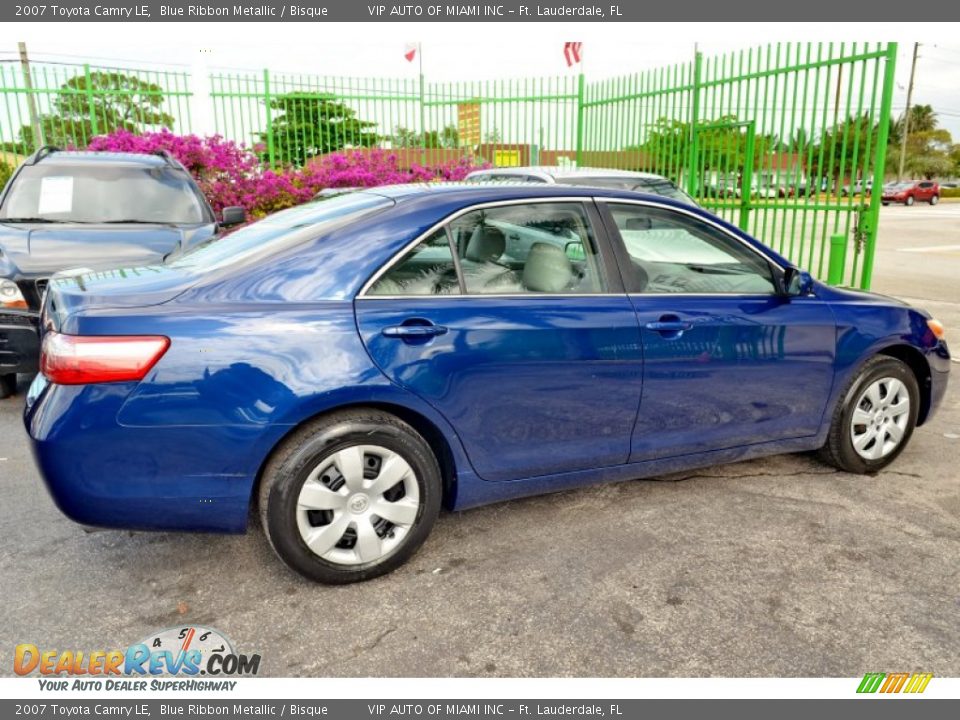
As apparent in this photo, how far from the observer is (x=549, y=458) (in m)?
3.25

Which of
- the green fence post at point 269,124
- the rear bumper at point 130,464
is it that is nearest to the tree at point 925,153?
the green fence post at point 269,124

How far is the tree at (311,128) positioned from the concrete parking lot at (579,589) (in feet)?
30.3

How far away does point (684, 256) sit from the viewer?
3627mm

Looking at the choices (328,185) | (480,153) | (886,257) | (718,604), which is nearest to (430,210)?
(718,604)

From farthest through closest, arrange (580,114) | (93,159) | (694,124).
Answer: (580,114)
(694,124)
(93,159)

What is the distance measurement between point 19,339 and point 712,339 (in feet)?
13.7

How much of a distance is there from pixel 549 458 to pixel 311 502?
1.03 m

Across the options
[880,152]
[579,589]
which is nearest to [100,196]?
[579,589]

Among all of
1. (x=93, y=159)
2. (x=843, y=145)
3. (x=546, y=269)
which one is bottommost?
(x=546, y=269)

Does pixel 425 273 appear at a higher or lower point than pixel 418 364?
higher

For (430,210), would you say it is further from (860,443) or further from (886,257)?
(886,257)

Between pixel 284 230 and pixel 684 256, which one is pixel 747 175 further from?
pixel 284 230

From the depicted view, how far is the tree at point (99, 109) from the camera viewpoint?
11.3 m

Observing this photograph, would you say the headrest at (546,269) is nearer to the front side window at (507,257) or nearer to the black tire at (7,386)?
the front side window at (507,257)
